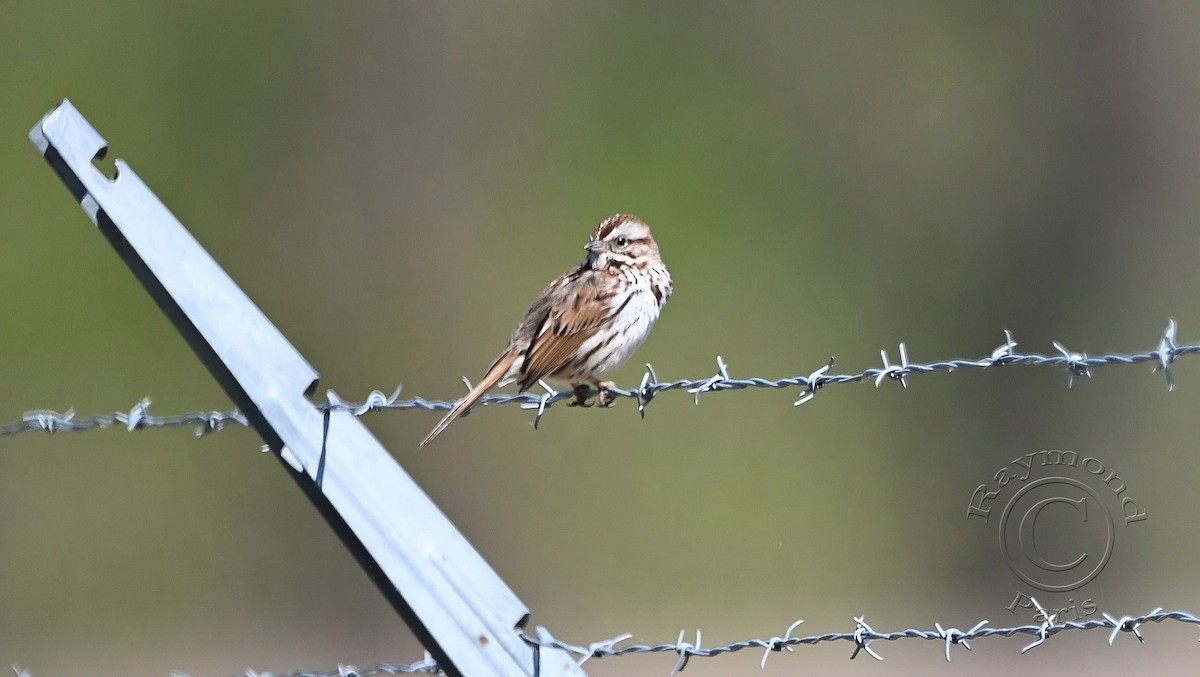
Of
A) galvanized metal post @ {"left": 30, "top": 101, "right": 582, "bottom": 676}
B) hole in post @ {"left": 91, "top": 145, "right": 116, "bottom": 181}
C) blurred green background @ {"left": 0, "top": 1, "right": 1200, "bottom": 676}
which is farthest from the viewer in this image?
blurred green background @ {"left": 0, "top": 1, "right": 1200, "bottom": 676}

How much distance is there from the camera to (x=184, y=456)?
50.1 feet

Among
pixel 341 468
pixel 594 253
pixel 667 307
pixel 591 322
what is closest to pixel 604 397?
pixel 591 322

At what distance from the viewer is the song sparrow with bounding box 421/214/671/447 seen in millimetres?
6168

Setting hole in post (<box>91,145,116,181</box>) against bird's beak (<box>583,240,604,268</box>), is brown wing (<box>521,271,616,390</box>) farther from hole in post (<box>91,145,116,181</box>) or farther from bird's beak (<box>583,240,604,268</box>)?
hole in post (<box>91,145,116,181</box>)

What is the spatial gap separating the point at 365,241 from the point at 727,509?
5590 mm

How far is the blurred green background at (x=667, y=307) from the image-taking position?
14.8 metres

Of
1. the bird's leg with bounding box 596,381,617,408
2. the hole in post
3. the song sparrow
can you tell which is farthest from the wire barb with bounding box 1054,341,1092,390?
the hole in post

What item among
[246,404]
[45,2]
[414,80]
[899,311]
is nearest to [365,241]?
[414,80]

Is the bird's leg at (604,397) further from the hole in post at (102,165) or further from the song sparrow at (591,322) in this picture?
the hole in post at (102,165)

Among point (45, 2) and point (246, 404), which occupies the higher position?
point (45, 2)

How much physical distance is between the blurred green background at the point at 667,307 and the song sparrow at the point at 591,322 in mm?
7517

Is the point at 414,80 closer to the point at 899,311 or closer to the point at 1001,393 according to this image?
the point at 899,311

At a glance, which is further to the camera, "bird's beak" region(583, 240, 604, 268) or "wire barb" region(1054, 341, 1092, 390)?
"bird's beak" region(583, 240, 604, 268)

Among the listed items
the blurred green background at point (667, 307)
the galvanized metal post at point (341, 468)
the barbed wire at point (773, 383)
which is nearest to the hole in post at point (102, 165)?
the galvanized metal post at point (341, 468)
